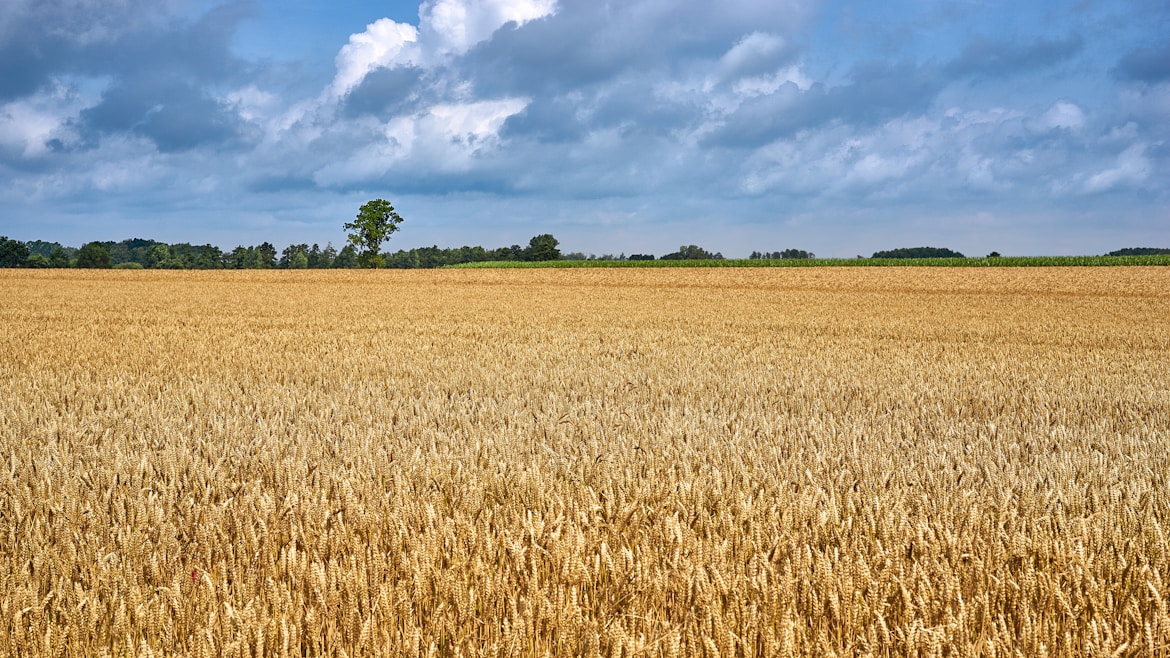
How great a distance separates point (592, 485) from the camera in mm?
4328

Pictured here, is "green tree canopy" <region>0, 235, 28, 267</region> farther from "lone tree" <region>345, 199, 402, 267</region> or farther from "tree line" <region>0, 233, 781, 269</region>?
"lone tree" <region>345, 199, 402, 267</region>

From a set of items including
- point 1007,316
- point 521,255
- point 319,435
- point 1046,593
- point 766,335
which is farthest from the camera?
point 521,255

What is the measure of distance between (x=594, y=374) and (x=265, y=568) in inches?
241

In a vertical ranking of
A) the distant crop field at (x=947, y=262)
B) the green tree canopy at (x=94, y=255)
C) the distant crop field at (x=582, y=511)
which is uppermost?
the green tree canopy at (x=94, y=255)

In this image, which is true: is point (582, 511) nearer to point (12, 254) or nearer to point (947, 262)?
point (947, 262)

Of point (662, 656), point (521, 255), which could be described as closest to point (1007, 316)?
point (662, 656)

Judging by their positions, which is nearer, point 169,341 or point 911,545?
point 911,545

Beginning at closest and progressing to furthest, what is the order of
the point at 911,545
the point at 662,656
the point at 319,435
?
the point at 662,656, the point at 911,545, the point at 319,435

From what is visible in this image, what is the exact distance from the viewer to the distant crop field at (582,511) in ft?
8.32

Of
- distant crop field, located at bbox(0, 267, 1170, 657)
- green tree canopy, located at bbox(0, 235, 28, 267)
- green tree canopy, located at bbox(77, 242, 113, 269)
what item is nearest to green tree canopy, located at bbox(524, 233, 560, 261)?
green tree canopy, located at bbox(77, 242, 113, 269)

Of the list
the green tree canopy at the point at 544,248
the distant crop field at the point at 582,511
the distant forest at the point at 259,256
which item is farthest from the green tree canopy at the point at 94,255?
the distant crop field at the point at 582,511

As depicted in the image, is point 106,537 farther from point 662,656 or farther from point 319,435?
point 662,656

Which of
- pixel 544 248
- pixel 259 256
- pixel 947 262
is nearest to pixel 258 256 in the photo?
pixel 259 256

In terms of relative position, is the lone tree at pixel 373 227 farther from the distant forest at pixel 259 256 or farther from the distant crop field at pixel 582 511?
the distant crop field at pixel 582 511
